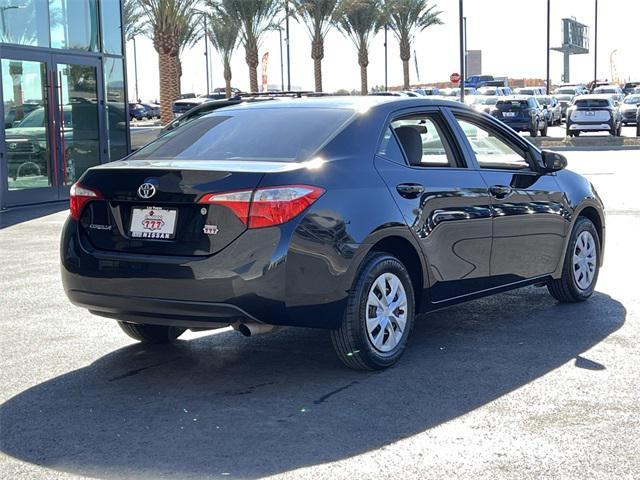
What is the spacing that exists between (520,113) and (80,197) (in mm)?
33607

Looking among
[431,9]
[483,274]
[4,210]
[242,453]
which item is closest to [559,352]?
[483,274]

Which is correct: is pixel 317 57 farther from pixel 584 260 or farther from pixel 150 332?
pixel 150 332

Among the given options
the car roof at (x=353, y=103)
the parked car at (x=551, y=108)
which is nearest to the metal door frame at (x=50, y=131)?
the car roof at (x=353, y=103)

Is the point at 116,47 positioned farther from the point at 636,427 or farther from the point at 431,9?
the point at 431,9

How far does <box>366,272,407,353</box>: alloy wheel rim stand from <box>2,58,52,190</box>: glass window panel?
12.5 metres

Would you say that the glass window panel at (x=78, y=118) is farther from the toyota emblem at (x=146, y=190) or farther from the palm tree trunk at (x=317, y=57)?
the palm tree trunk at (x=317, y=57)

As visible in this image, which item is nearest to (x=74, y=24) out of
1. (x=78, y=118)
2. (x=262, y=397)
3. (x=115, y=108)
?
(x=78, y=118)

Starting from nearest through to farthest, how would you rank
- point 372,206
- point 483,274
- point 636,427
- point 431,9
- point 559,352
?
point 636,427, point 372,206, point 559,352, point 483,274, point 431,9

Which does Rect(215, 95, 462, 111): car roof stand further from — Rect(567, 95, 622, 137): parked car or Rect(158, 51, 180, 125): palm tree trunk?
Rect(158, 51, 180, 125): palm tree trunk

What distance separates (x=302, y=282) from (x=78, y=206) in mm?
1430

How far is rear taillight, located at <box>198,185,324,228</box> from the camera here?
556cm

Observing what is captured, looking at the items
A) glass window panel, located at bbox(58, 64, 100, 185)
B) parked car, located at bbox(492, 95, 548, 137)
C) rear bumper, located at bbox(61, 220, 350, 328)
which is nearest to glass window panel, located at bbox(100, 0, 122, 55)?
glass window panel, located at bbox(58, 64, 100, 185)

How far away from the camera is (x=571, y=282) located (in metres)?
8.18

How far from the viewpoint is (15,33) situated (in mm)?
17391
